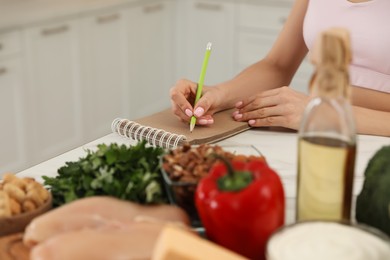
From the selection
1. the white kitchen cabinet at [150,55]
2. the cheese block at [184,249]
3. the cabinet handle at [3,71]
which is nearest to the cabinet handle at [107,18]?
the white kitchen cabinet at [150,55]

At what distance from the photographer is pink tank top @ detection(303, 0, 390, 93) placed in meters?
1.68

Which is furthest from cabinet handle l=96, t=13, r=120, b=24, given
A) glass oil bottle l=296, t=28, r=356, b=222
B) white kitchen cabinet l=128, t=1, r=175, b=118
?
glass oil bottle l=296, t=28, r=356, b=222

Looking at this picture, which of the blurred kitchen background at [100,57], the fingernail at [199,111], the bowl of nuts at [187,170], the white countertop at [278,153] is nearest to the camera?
the bowl of nuts at [187,170]

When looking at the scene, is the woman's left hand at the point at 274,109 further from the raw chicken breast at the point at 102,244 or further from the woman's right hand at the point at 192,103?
the raw chicken breast at the point at 102,244

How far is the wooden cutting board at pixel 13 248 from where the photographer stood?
2.98 feet

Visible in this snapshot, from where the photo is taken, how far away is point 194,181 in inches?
37.0

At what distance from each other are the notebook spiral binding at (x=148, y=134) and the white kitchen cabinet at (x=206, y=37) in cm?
254

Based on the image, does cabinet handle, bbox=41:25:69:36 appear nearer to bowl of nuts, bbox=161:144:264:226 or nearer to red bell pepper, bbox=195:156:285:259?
bowl of nuts, bbox=161:144:264:226

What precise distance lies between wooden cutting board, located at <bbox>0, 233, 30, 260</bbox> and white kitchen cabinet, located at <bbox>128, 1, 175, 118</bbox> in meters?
2.93

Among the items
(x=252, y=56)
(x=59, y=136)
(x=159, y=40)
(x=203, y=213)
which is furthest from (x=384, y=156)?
(x=159, y=40)

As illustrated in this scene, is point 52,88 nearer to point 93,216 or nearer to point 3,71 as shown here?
point 3,71

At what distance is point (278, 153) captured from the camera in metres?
1.33

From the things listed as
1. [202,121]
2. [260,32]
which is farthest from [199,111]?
[260,32]

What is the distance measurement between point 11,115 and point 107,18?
31.9 inches
